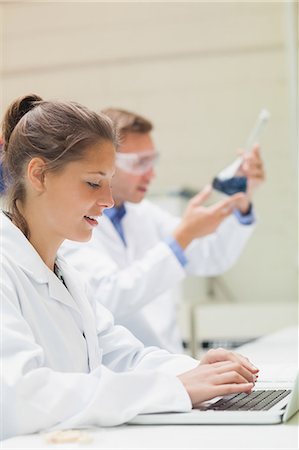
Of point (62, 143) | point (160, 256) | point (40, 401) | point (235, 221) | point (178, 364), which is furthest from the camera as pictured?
point (235, 221)

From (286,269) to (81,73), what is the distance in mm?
1434

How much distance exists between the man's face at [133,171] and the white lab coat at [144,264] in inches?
4.1

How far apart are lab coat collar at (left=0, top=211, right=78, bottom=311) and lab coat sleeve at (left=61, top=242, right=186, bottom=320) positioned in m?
0.82

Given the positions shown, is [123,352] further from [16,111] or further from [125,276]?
[125,276]

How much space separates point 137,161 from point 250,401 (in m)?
1.45

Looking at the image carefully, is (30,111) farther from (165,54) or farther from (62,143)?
(165,54)

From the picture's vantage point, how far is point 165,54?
4.16 meters

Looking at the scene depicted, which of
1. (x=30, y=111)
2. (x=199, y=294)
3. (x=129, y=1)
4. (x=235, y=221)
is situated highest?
(x=129, y=1)

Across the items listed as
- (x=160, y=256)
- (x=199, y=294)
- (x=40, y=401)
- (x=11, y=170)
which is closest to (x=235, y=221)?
(x=160, y=256)

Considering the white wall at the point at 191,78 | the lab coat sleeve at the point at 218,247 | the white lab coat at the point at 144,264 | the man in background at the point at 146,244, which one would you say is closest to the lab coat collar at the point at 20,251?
the white lab coat at the point at 144,264

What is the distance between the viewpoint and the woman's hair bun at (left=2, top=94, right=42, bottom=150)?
59.8 inches

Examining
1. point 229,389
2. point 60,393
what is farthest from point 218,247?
point 60,393

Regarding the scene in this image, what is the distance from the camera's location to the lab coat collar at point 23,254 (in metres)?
1.39

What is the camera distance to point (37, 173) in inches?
56.8
